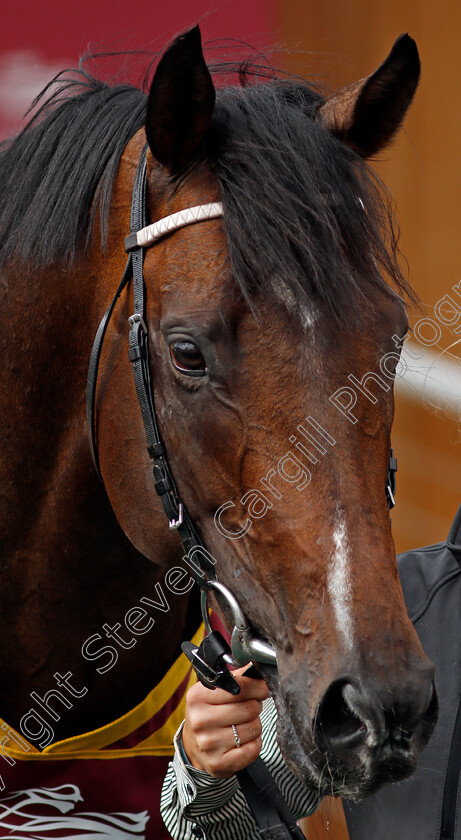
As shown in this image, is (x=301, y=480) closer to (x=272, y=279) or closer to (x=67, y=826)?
(x=272, y=279)

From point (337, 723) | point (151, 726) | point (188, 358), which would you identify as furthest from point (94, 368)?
point (151, 726)

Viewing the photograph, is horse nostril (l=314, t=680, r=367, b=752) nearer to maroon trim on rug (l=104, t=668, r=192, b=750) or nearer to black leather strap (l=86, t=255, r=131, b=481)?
black leather strap (l=86, t=255, r=131, b=481)

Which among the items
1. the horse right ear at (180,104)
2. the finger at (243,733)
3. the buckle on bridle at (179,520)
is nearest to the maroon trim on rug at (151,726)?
the finger at (243,733)

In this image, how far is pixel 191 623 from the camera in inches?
69.3

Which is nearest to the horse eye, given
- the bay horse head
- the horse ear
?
the bay horse head

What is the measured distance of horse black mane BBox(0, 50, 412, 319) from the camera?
3.65 ft

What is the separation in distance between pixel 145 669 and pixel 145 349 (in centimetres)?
77

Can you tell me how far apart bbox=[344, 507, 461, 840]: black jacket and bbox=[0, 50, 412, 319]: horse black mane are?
0.54 m

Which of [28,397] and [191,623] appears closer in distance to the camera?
[28,397]

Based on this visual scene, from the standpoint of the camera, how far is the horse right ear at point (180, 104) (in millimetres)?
1134

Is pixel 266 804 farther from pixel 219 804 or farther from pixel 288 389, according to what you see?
pixel 288 389

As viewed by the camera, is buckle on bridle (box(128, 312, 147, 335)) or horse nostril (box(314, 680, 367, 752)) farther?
buckle on bridle (box(128, 312, 147, 335))

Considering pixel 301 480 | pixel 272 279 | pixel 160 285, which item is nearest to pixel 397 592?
pixel 301 480

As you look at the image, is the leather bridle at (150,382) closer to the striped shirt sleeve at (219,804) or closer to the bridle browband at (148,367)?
the bridle browband at (148,367)
